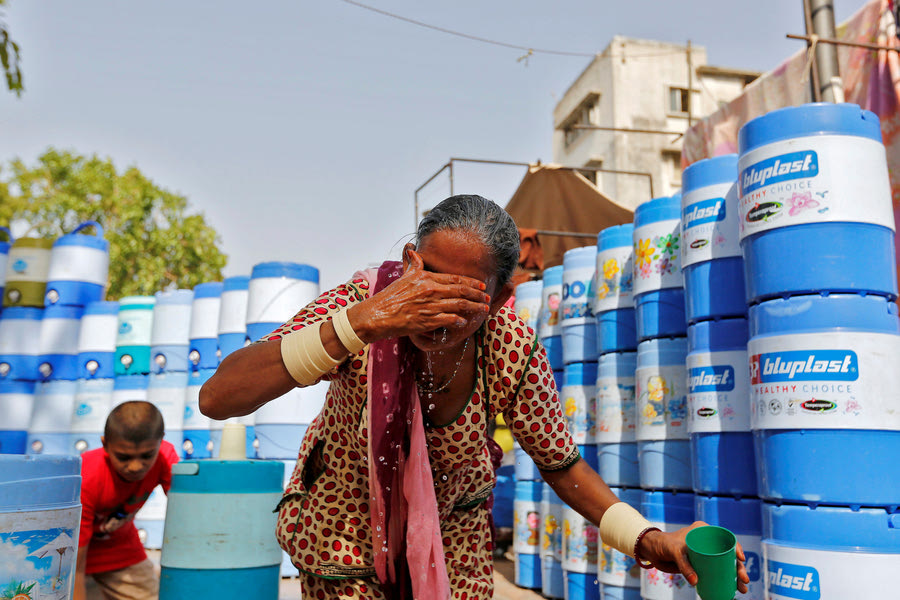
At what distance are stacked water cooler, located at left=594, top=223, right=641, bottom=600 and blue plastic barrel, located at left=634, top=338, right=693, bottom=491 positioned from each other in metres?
0.33

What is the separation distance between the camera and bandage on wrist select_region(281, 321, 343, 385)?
4.63 feet

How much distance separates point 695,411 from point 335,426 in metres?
2.15

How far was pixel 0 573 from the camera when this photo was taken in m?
1.95

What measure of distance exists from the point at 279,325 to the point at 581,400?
2.32m

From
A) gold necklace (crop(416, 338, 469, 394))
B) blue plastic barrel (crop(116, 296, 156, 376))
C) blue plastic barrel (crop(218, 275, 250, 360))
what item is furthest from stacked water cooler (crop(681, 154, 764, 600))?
blue plastic barrel (crop(116, 296, 156, 376))

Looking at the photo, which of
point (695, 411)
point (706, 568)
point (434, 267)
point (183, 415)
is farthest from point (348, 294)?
point (183, 415)

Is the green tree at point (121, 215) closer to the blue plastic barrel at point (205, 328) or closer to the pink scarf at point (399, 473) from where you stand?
the blue plastic barrel at point (205, 328)

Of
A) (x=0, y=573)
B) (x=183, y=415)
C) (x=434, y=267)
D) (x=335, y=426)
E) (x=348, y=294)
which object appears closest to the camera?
(x=434, y=267)

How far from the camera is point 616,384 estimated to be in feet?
14.0

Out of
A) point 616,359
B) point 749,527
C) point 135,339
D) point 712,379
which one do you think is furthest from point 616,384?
point 135,339

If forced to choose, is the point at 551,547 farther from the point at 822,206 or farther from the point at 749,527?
the point at 822,206

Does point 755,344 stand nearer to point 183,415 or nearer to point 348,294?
point 348,294

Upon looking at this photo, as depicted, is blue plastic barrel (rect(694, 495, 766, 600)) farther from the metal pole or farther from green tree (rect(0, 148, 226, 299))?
green tree (rect(0, 148, 226, 299))

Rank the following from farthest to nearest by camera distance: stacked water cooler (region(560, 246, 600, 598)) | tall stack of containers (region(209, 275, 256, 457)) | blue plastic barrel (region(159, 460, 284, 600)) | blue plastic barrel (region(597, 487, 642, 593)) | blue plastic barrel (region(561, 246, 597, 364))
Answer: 1. tall stack of containers (region(209, 275, 256, 457))
2. blue plastic barrel (region(561, 246, 597, 364))
3. stacked water cooler (region(560, 246, 600, 598))
4. blue plastic barrel (region(597, 487, 642, 593))
5. blue plastic barrel (region(159, 460, 284, 600))
